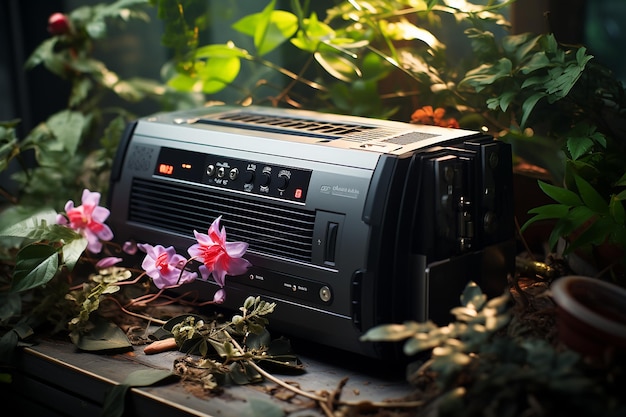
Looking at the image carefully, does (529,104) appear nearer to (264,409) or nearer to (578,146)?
(578,146)

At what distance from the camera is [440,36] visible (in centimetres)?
146

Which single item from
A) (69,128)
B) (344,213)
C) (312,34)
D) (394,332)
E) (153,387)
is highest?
(312,34)

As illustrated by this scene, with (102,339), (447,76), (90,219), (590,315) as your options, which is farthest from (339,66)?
(590,315)

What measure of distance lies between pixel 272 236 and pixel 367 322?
0.20 meters

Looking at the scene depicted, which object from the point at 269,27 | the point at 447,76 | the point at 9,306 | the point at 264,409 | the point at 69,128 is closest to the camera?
the point at 264,409

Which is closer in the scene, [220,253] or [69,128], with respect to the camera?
[220,253]

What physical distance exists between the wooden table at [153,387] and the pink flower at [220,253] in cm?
14

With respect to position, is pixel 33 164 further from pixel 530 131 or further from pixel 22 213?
pixel 530 131

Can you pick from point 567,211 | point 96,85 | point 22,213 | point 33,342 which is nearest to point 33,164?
Answer: point 96,85

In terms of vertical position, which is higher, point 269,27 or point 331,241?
point 269,27

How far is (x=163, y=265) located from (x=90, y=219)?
186 millimetres

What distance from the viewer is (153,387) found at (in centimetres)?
105

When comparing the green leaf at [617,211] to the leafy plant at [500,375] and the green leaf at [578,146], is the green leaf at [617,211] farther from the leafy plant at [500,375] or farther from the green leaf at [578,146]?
the leafy plant at [500,375]

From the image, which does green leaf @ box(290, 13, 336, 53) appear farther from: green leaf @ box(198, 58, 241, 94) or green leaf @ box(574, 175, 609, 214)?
green leaf @ box(574, 175, 609, 214)
